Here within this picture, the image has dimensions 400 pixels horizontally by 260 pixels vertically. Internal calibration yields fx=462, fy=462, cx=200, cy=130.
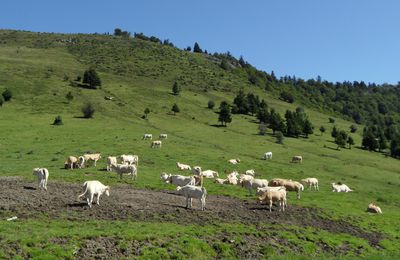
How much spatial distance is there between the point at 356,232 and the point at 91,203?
53.9 ft

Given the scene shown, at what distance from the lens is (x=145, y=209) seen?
26125 millimetres

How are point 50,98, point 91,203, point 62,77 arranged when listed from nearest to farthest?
1. point 91,203
2. point 50,98
3. point 62,77

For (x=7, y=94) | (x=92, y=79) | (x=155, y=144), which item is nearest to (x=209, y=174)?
(x=155, y=144)

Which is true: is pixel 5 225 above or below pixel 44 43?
below

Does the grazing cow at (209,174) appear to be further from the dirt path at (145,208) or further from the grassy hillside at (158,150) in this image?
the dirt path at (145,208)

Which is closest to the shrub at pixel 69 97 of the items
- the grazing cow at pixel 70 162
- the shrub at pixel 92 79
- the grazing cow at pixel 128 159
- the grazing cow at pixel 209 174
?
the shrub at pixel 92 79

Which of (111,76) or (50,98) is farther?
(111,76)

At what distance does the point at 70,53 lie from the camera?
169 m

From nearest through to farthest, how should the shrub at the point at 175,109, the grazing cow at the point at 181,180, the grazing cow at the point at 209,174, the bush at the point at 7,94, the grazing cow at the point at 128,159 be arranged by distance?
the grazing cow at the point at 181,180
the grazing cow at the point at 209,174
the grazing cow at the point at 128,159
the bush at the point at 7,94
the shrub at the point at 175,109

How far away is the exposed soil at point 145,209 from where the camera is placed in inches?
945

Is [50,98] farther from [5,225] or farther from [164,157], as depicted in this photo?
[5,225]

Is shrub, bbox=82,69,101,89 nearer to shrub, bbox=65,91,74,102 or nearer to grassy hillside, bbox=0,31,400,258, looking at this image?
grassy hillside, bbox=0,31,400,258

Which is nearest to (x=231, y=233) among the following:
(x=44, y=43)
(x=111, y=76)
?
(x=111, y=76)

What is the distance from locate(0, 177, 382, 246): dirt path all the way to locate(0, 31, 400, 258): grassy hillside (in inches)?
31.5
